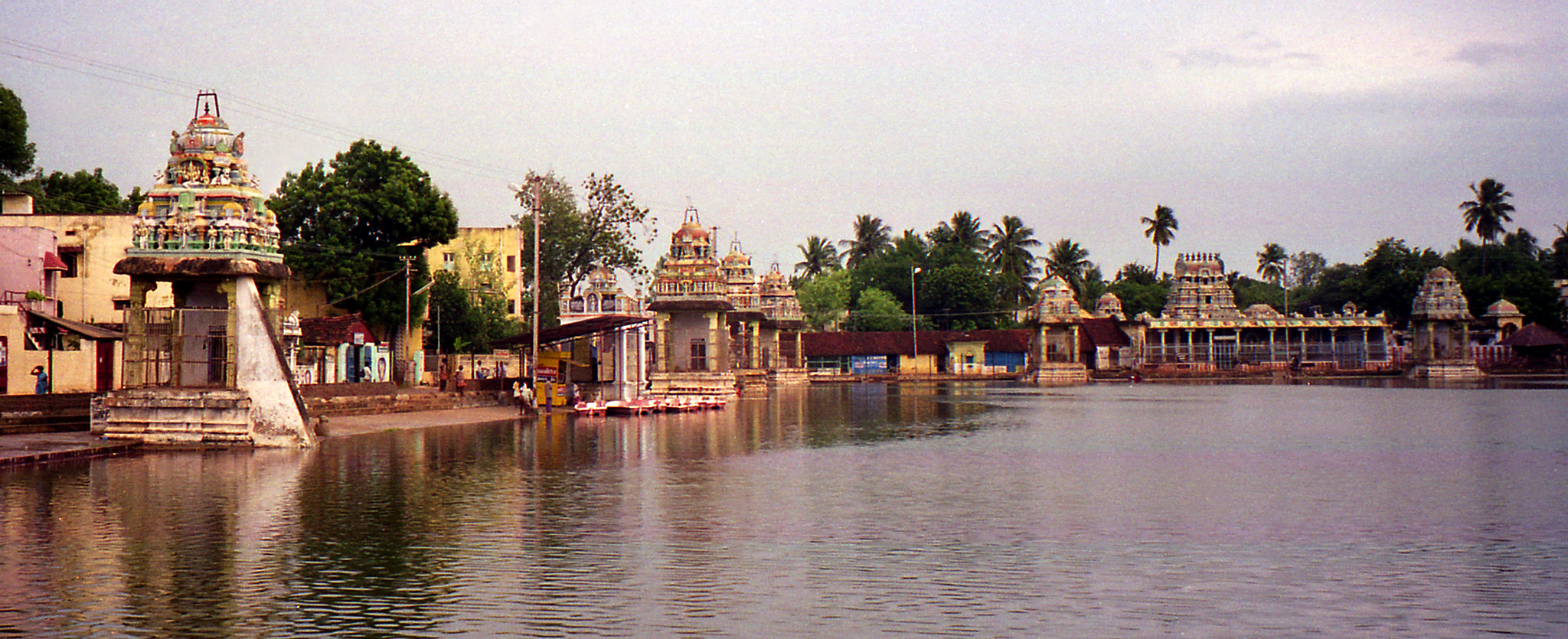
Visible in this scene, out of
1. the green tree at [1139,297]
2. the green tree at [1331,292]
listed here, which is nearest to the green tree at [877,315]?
the green tree at [1139,297]

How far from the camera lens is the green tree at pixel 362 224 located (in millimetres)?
53781

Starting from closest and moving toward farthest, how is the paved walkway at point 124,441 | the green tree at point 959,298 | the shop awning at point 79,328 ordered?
the paved walkway at point 124,441
the shop awning at point 79,328
the green tree at point 959,298

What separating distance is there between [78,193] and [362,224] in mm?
14822

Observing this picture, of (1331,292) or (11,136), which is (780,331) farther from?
(1331,292)

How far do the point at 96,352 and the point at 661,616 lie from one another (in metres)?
34.6

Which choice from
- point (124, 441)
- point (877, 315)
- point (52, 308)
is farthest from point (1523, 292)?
point (124, 441)

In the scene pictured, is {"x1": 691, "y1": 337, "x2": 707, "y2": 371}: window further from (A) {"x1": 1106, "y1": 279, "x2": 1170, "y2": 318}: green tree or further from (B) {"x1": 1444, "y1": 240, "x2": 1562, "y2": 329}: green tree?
(B) {"x1": 1444, "y1": 240, "x2": 1562, "y2": 329}: green tree

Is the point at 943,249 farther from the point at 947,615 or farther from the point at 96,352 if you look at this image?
the point at 947,615

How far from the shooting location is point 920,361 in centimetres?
10506

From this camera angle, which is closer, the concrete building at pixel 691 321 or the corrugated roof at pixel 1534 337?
the concrete building at pixel 691 321

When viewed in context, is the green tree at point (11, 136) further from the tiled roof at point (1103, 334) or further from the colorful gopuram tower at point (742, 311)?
the tiled roof at point (1103, 334)

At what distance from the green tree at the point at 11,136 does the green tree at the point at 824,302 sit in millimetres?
68399

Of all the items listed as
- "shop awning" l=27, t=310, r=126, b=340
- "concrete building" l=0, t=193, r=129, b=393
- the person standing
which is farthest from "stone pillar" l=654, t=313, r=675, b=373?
"shop awning" l=27, t=310, r=126, b=340

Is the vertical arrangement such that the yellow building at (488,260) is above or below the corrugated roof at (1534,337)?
above
